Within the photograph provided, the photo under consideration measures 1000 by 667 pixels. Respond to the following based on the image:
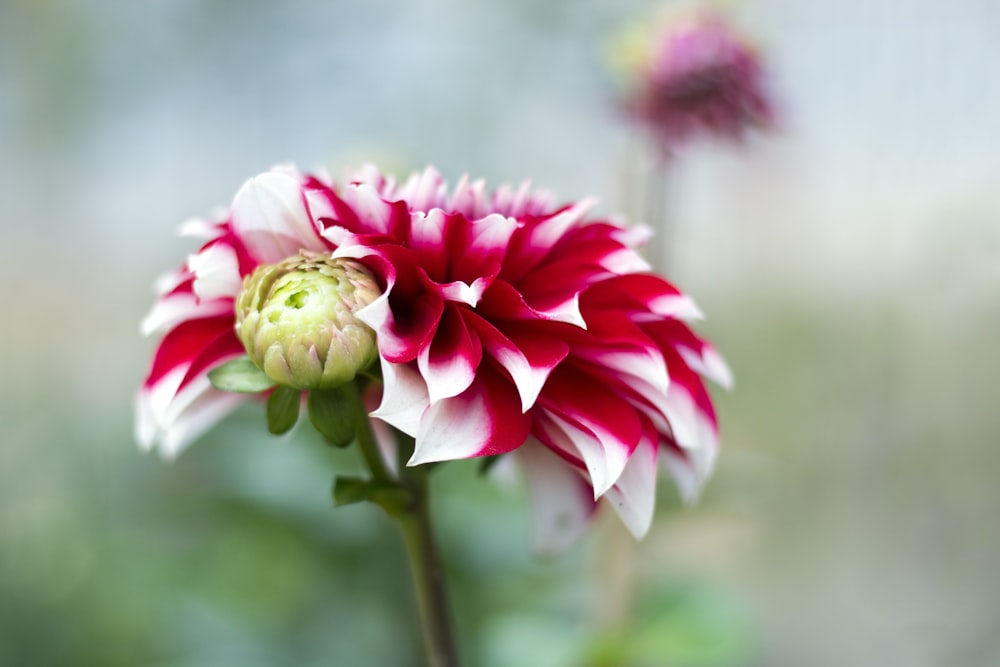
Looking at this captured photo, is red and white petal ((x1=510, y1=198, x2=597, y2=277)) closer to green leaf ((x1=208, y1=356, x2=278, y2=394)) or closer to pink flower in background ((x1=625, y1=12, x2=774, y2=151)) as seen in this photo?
green leaf ((x1=208, y1=356, x2=278, y2=394))

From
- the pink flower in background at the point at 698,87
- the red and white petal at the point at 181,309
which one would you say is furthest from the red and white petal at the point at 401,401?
the pink flower in background at the point at 698,87

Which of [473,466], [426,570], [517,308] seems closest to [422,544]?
[426,570]

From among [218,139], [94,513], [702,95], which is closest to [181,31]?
[218,139]

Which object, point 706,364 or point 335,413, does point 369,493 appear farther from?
point 706,364

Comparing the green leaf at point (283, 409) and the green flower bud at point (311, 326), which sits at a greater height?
the green flower bud at point (311, 326)

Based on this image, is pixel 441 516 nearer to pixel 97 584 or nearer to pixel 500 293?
pixel 97 584

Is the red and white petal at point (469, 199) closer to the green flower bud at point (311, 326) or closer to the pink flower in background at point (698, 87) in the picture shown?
the green flower bud at point (311, 326)

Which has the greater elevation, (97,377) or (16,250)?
Result: (16,250)
